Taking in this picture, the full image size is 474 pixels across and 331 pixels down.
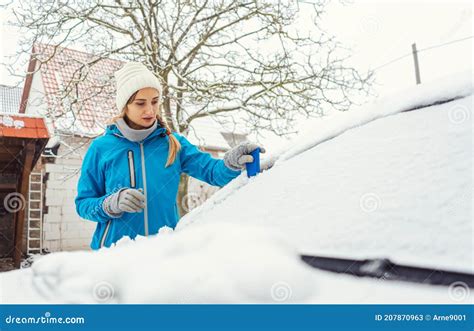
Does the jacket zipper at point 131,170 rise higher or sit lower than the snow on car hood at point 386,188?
higher

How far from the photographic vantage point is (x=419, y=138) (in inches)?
35.4

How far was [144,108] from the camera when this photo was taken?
1669 mm

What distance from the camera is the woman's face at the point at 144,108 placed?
5.43ft

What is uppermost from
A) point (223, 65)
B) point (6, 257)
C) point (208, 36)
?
point (208, 36)

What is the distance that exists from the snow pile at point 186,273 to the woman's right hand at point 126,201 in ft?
1.78

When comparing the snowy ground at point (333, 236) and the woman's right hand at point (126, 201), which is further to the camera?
the woman's right hand at point (126, 201)

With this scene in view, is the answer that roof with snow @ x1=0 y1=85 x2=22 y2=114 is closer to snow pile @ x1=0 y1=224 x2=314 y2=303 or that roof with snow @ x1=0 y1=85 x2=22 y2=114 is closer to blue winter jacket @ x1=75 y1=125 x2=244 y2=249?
blue winter jacket @ x1=75 y1=125 x2=244 y2=249

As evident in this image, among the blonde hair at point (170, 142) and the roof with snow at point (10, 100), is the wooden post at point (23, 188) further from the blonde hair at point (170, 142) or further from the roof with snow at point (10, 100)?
the roof with snow at point (10, 100)

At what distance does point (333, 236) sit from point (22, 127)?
531 cm

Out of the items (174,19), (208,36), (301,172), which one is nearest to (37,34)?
(174,19)

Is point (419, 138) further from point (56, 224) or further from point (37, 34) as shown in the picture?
point (56, 224)

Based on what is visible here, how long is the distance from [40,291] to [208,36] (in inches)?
226

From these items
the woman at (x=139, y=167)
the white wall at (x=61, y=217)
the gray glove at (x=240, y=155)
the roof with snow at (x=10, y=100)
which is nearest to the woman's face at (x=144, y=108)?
the woman at (x=139, y=167)

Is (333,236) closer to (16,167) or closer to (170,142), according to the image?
(170,142)
